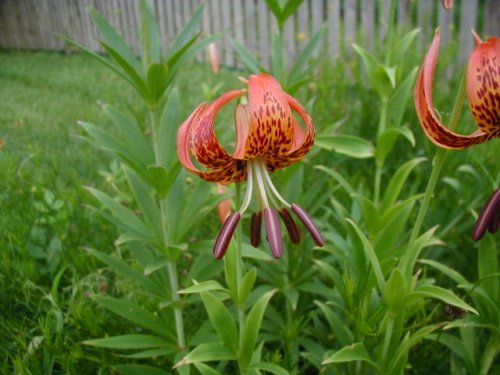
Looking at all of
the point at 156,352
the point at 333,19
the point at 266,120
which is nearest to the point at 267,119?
the point at 266,120

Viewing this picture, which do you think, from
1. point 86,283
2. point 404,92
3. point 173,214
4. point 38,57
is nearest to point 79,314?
point 86,283

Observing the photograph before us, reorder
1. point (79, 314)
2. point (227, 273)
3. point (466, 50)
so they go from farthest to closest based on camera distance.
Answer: point (466, 50) < point (79, 314) < point (227, 273)

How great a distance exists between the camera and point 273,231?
2.31 feet

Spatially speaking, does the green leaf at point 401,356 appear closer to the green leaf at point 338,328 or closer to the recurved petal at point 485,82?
the green leaf at point 338,328

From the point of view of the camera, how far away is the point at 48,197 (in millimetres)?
1276

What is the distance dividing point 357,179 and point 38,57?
39.4 inches

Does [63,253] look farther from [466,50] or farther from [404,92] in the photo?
[466,50]

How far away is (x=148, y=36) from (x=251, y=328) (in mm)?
521

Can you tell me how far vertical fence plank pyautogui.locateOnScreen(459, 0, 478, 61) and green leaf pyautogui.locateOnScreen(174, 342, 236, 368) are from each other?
3.82m

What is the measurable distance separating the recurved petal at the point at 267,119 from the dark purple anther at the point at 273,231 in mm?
76

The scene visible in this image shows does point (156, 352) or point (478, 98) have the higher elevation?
point (478, 98)

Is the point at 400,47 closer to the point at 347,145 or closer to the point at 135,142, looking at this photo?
the point at 347,145

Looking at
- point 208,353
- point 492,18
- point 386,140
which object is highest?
point 492,18

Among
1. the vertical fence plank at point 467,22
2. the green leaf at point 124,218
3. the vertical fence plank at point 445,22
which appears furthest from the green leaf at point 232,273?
the vertical fence plank at point 445,22
